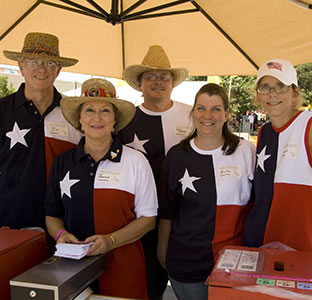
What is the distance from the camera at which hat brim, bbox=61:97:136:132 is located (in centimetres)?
198

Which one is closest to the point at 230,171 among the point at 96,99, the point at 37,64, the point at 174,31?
the point at 96,99

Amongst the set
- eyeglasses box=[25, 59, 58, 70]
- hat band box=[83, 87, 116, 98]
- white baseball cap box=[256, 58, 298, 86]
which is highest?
eyeglasses box=[25, 59, 58, 70]

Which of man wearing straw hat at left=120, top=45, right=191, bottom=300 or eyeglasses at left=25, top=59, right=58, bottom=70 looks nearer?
eyeglasses at left=25, top=59, right=58, bottom=70

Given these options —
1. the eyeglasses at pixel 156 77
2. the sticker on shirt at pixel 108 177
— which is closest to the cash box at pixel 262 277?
the sticker on shirt at pixel 108 177

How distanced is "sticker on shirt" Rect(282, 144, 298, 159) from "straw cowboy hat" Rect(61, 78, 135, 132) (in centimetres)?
92

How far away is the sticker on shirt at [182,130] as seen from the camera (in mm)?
2533

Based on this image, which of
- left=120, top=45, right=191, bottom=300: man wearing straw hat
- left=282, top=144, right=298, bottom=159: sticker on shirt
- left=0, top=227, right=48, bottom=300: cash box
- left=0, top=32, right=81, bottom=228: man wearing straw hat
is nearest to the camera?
left=0, top=227, right=48, bottom=300: cash box

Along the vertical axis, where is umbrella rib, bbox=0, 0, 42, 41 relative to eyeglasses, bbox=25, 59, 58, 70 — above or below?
above

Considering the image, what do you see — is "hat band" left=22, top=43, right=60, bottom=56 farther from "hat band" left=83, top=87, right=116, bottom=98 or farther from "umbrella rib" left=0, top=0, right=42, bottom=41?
"umbrella rib" left=0, top=0, right=42, bottom=41

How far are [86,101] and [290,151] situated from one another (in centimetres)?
115

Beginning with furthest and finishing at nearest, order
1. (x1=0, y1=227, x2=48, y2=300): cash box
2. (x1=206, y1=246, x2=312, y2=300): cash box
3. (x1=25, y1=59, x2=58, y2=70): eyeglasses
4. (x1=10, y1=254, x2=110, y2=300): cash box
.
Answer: (x1=25, y1=59, x2=58, y2=70): eyeglasses, (x1=0, y1=227, x2=48, y2=300): cash box, (x1=10, y1=254, x2=110, y2=300): cash box, (x1=206, y1=246, x2=312, y2=300): cash box

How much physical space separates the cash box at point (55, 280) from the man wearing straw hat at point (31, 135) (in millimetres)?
841

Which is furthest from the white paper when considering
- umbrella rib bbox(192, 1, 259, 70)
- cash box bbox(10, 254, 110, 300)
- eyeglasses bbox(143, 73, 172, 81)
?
umbrella rib bbox(192, 1, 259, 70)

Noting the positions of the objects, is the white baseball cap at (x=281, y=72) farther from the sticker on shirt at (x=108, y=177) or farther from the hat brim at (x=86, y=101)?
the sticker on shirt at (x=108, y=177)
